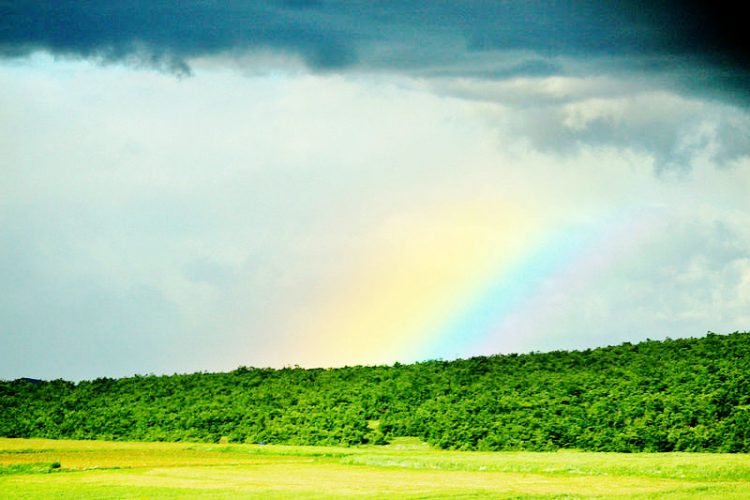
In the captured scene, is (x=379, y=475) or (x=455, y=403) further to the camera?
(x=455, y=403)

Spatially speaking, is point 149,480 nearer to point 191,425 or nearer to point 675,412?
point 675,412

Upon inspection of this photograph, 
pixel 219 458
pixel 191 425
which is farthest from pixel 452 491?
pixel 191 425

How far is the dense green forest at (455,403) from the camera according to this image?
45562 millimetres

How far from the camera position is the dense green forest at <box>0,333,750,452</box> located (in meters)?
45.6

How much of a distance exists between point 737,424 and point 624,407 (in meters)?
5.65

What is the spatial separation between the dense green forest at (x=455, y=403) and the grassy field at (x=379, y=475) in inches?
126

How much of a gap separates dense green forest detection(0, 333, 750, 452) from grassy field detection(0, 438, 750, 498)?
10.5 feet

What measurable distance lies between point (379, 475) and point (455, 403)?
17868 millimetres

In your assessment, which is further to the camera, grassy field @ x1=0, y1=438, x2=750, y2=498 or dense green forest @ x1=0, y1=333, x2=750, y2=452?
dense green forest @ x1=0, y1=333, x2=750, y2=452

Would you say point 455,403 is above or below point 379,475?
above

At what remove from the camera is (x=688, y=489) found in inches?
1191

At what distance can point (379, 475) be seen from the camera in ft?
122

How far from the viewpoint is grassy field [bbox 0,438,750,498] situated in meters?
30.0

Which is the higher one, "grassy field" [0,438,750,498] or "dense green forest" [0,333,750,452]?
"dense green forest" [0,333,750,452]
